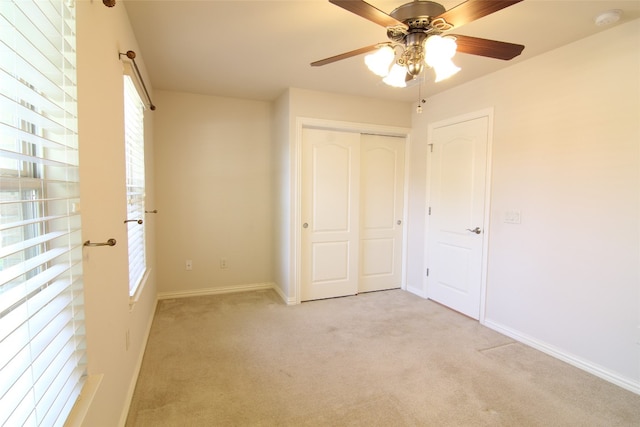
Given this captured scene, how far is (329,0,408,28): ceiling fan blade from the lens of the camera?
53.9 inches

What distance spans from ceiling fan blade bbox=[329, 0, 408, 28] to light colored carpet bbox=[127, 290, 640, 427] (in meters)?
2.16

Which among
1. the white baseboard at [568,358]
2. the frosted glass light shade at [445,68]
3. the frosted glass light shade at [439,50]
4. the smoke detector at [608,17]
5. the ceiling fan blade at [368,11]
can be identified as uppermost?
the smoke detector at [608,17]

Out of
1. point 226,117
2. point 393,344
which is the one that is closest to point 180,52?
point 226,117

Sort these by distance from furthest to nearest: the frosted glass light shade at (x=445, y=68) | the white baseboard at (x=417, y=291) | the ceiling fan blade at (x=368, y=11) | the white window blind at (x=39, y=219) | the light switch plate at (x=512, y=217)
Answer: the white baseboard at (x=417, y=291) < the light switch plate at (x=512, y=217) < the frosted glass light shade at (x=445, y=68) < the ceiling fan blade at (x=368, y=11) < the white window blind at (x=39, y=219)

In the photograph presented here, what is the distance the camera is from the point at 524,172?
110 inches

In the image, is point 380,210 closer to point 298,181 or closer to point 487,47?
point 298,181

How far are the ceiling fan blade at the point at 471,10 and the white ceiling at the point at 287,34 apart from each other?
535mm

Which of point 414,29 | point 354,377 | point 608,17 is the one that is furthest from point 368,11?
point 354,377

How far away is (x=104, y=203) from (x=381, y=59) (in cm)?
161

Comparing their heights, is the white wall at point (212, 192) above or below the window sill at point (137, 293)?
above

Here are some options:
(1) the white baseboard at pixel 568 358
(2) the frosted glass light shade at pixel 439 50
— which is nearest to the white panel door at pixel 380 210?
(1) the white baseboard at pixel 568 358

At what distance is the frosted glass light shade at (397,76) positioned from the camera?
6.13 feet

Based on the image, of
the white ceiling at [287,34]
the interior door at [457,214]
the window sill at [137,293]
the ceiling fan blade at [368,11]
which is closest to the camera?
the ceiling fan blade at [368,11]

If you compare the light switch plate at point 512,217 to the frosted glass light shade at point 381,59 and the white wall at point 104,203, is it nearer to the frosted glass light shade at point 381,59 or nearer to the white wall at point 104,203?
the frosted glass light shade at point 381,59
